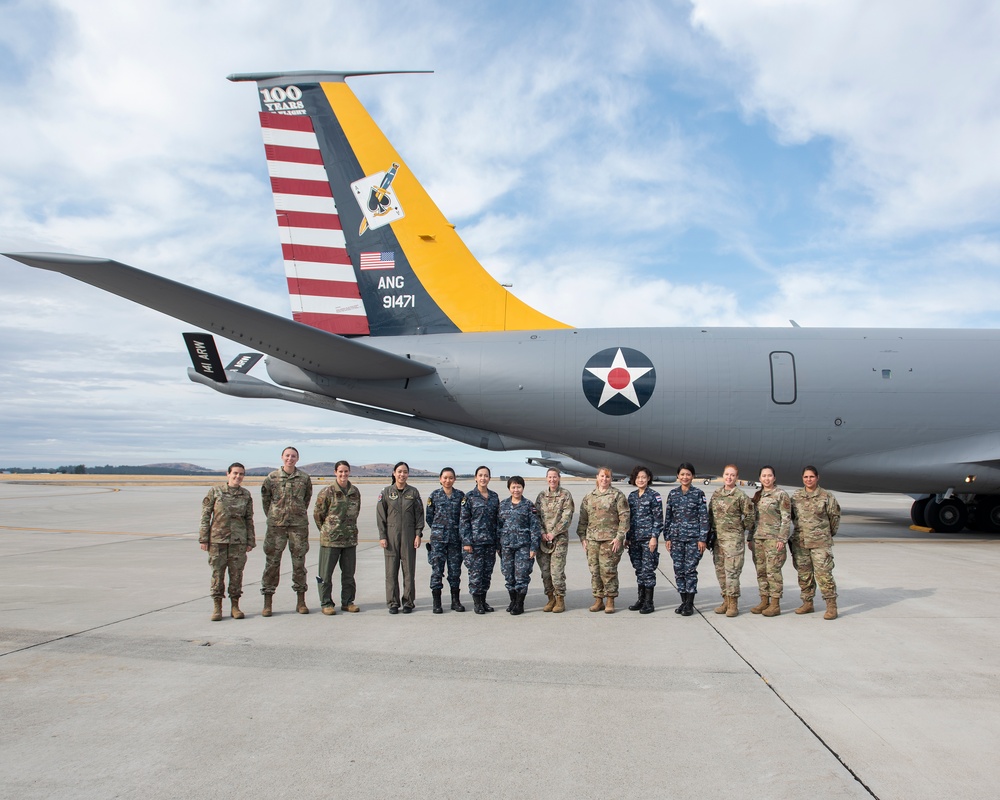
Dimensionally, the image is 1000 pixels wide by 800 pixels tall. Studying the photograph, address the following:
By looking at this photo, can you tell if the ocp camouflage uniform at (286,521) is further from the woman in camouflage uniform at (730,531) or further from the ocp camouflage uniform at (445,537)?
the woman in camouflage uniform at (730,531)

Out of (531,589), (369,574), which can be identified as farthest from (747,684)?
(369,574)

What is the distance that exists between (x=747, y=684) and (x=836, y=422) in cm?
834

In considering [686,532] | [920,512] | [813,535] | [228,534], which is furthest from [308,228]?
[920,512]

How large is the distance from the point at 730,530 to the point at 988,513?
10630mm

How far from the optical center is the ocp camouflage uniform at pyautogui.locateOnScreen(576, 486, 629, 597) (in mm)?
6457

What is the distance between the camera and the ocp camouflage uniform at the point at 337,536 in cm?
650

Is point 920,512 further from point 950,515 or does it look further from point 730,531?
point 730,531

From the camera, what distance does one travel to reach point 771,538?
6.50m

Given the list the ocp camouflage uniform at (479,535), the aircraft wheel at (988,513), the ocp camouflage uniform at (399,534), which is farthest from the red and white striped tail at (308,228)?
the aircraft wheel at (988,513)

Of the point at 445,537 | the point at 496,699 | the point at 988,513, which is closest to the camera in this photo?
the point at 496,699

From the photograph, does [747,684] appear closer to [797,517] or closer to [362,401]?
[797,517]

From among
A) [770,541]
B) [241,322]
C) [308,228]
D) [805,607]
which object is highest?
[308,228]

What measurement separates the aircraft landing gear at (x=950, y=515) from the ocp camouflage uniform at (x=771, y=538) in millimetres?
9545

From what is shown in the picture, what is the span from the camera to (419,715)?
374 cm
